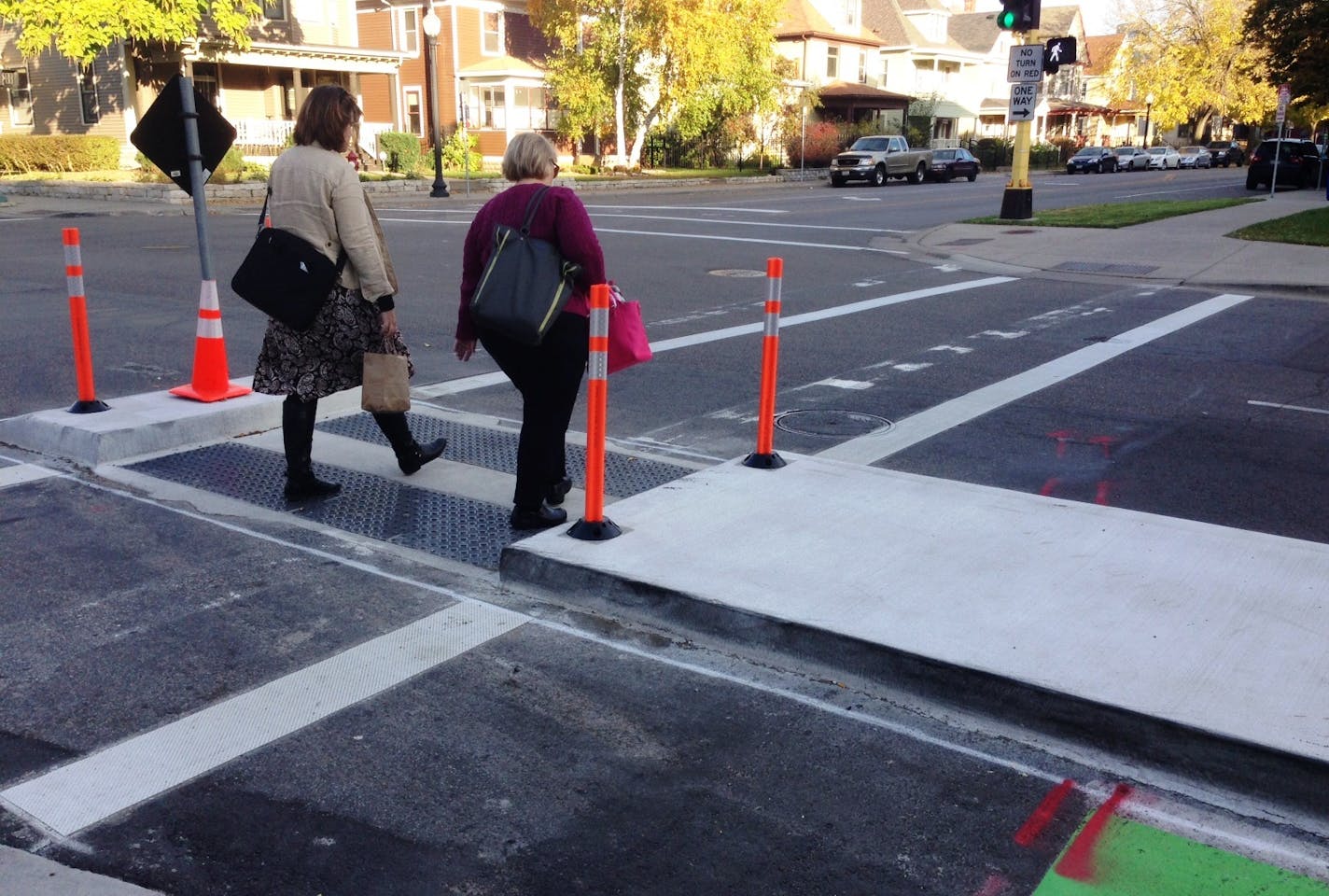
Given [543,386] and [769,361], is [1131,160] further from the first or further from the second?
[543,386]

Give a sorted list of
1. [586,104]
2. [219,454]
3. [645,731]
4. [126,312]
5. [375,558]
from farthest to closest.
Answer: [586,104] < [126,312] < [219,454] < [375,558] < [645,731]

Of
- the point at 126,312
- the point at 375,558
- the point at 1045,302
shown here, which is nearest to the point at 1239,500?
the point at 375,558

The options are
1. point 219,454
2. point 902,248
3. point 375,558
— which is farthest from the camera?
point 902,248

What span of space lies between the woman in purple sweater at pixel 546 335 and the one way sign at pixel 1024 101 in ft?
57.5

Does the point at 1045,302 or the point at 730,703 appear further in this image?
the point at 1045,302

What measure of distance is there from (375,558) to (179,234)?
16403mm

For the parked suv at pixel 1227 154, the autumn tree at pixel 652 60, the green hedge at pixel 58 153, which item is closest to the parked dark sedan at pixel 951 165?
the autumn tree at pixel 652 60

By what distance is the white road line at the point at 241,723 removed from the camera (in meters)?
3.35

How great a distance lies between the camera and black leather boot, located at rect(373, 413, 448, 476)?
614cm

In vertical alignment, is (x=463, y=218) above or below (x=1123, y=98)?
Result: below

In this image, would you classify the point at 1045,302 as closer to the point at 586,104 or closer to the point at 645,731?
the point at 645,731

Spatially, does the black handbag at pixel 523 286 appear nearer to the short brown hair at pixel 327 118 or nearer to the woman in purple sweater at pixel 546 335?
the woman in purple sweater at pixel 546 335

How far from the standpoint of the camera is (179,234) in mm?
19688

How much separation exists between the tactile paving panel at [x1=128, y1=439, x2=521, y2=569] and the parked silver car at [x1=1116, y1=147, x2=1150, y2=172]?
62427 millimetres
